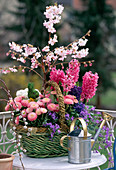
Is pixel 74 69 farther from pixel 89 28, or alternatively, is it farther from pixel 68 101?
pixel 89 28

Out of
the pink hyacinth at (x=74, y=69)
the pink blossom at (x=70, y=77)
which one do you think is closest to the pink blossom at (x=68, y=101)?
the pink blossom at (x=70, y=77)

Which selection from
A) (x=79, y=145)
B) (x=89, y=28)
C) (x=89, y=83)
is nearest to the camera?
(x=79, y=145)

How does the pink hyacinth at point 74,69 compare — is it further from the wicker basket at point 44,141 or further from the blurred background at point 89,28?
the blurred background at point 89,28

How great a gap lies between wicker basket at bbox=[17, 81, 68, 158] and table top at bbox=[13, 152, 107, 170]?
3 cm

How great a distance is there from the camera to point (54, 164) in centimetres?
168

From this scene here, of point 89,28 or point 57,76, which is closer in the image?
Result: point 57,76

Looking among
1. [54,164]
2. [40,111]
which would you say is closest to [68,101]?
[40,111]

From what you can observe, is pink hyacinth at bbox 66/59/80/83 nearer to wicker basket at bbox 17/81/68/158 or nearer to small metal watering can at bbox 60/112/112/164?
wicker basket at bbox 17/81/68/158

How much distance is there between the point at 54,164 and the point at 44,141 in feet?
0.46

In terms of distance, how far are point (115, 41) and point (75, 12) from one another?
221 centimetres

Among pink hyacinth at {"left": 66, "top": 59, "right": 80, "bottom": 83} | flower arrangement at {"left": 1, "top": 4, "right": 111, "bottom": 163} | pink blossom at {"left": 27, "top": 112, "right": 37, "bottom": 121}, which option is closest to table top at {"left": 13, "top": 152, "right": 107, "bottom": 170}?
flower arrangement at {"left": 1, "top": 4, "right": 111, "bottom": 163}

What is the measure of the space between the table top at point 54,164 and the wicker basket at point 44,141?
0.03 metres

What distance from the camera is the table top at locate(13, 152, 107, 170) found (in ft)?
5.29

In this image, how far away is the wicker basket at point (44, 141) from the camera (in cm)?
171
